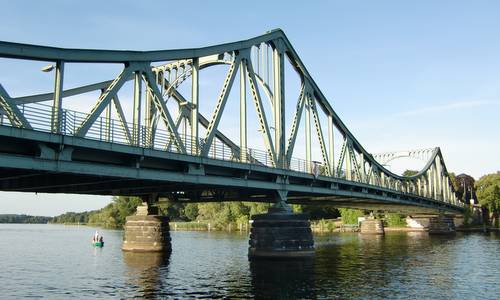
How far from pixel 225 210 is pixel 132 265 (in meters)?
109

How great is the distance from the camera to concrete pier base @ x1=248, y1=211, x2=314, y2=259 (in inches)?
1843

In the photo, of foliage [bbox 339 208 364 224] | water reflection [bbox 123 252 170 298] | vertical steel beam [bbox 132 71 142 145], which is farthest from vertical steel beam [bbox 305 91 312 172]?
foliage [bbox 339 208 364 224]

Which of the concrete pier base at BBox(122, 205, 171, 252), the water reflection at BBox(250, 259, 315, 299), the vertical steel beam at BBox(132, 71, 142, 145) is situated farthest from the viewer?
the concrete pier base at BBox(122, 205, 171, 252)

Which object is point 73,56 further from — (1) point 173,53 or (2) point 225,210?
(2) point 225,210

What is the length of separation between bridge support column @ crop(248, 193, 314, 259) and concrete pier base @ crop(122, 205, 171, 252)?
37.9ft

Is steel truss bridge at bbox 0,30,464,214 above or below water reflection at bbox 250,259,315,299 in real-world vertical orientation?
above

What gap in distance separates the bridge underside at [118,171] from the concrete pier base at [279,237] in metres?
2.98

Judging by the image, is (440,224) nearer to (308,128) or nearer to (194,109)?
(308,128)

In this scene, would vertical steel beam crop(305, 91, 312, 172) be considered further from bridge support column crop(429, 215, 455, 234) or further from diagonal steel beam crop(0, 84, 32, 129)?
bridge support column crop(429, 215, 455, 234)

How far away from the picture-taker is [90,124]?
91.5 feet

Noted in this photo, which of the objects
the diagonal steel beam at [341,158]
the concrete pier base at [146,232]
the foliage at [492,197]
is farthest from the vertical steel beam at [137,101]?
the foliage at [492,197]

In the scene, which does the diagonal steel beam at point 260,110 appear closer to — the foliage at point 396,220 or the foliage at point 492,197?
the foliage at point 396,220

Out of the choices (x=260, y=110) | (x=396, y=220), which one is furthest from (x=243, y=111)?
(x=396, y=220)

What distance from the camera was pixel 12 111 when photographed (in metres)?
23.8
